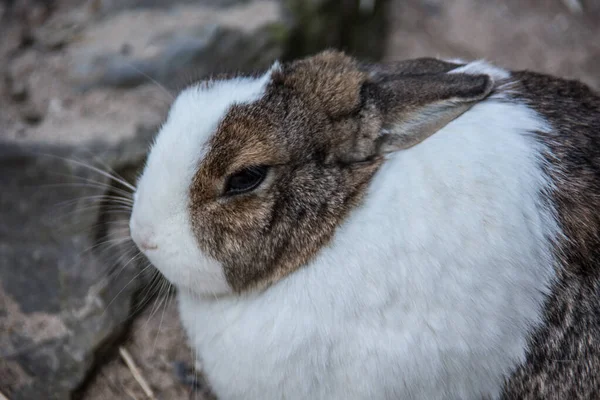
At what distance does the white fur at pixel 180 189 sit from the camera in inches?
105

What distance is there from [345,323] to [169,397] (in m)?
1.38

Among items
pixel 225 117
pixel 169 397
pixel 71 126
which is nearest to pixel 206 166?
pixel 225 117

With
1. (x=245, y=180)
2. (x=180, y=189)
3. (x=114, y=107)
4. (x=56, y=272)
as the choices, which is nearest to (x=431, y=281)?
(x=245, y=180)

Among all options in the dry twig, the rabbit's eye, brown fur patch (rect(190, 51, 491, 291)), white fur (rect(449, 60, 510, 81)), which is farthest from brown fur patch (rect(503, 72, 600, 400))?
the dry twig

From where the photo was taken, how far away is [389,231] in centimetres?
268

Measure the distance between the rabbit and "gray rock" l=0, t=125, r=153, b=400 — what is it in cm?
105

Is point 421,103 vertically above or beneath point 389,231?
above

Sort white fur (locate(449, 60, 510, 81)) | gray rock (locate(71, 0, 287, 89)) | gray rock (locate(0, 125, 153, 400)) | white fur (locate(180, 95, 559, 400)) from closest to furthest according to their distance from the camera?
1. white fur (locate(180, 95, 559, 400))
2. white fur (locate(449, 60, 510, 81))
3. gray rock (locate(0, 125, 153, 400))
4. gray rock (locate(71, 0, 287, 89))

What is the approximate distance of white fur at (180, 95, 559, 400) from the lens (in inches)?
104

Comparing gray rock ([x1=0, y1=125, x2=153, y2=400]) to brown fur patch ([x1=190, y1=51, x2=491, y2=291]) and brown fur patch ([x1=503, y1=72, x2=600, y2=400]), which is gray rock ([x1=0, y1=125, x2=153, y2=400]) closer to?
brown fur patch ([x1=190, y1=51, x2=491, y2=291])

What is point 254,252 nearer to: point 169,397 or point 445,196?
point 445,196

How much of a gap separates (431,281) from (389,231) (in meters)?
0.24

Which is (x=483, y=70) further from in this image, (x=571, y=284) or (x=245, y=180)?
(x=245, y=180)

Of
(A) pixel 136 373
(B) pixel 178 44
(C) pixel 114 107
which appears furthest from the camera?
(B) pixel 178 44
